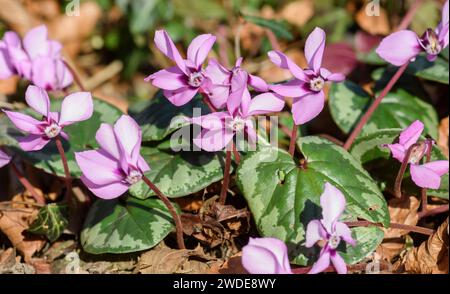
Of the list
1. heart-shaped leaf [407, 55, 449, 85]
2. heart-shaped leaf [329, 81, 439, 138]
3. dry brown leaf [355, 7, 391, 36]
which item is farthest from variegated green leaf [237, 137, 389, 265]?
dry brown leaf [355, 7, 391, 36]

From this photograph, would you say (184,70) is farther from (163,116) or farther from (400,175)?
(400,175)

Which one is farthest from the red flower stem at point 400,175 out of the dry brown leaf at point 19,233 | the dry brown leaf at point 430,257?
the dry brown leaf at point 19,233

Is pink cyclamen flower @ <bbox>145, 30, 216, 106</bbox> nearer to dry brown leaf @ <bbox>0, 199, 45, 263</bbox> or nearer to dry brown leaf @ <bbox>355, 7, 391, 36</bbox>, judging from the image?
dry brown leaf @ <bbox>0, 199, 45, 263</bbox>

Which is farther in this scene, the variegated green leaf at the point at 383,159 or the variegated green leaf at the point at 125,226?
the variegated green leaf at the point at 383,159

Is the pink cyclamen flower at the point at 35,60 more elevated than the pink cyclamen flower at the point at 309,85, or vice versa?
the pink cyclamen flower at the point at 309,85

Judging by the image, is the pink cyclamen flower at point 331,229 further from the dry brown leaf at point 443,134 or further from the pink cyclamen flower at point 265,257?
the dry brown leaf at point 443,134

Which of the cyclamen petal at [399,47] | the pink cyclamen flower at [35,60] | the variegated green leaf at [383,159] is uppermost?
the cyclamen petal at [399,47]
